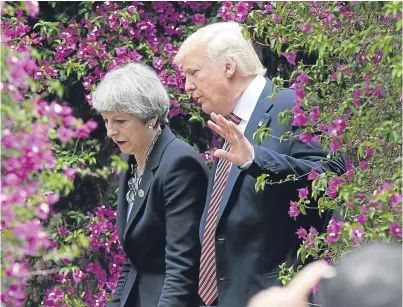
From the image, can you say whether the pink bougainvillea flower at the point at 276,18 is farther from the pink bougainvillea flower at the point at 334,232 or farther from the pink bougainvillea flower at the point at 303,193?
the pink bougainvillea flower at the point at 334,232

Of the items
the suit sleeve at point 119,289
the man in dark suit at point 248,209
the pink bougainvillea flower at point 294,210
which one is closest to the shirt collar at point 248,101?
the man in dark suit at point 248,209

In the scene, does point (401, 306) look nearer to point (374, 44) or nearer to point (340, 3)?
point (374, 44)

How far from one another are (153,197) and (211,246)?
37 centimetres

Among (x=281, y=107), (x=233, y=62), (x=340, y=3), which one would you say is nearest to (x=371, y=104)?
(x=340, y=3)

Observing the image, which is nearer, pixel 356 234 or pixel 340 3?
pixel 356 234

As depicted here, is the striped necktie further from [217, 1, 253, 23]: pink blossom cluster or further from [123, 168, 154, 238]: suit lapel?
[217, 1, 253, 23]: pink blossom cluster

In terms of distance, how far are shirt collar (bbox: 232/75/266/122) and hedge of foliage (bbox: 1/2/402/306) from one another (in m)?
0.20

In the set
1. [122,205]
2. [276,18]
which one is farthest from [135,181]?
[276,18]

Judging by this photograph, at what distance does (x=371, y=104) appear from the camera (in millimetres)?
3623

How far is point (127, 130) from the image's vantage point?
4711 mm

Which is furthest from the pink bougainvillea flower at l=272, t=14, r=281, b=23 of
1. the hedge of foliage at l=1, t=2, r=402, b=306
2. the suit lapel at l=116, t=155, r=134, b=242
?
the suit lapel at l=116, t=155, r=134, b=242

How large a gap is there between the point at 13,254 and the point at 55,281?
10.1 feet

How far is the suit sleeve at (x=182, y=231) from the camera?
4.52m

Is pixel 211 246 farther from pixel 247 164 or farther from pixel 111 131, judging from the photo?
pixel 111 131
